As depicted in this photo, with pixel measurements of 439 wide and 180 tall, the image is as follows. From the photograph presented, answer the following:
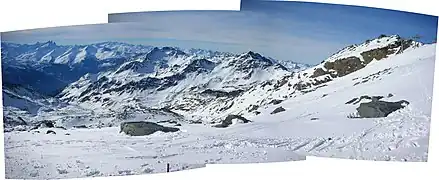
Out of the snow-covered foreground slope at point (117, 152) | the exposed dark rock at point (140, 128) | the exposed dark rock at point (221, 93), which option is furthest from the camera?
the exposed dark rock at point (221, 93)

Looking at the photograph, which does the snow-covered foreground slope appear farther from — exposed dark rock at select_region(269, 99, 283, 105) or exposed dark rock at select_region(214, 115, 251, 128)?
exposed dark rock at select_region(269, 99, 283, 105)

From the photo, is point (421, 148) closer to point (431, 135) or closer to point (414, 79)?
point (431, 135)

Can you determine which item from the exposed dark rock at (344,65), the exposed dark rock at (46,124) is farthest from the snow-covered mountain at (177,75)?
the exposed dark rock at (46,124)

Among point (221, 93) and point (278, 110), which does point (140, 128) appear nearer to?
point (221, 93)

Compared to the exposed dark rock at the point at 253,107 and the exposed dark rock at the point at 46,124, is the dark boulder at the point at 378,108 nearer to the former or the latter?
the exposed dark rock at the point at 253,107

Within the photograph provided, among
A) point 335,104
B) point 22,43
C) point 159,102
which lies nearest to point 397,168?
point 335,104

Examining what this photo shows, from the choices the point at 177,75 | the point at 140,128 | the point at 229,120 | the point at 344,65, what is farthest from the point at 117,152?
the point at 344,65

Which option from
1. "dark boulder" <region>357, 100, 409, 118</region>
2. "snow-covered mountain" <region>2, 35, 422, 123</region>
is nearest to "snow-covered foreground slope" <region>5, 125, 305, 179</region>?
"snow-covered mountain" <region>2, 35, 422, 123</region>
